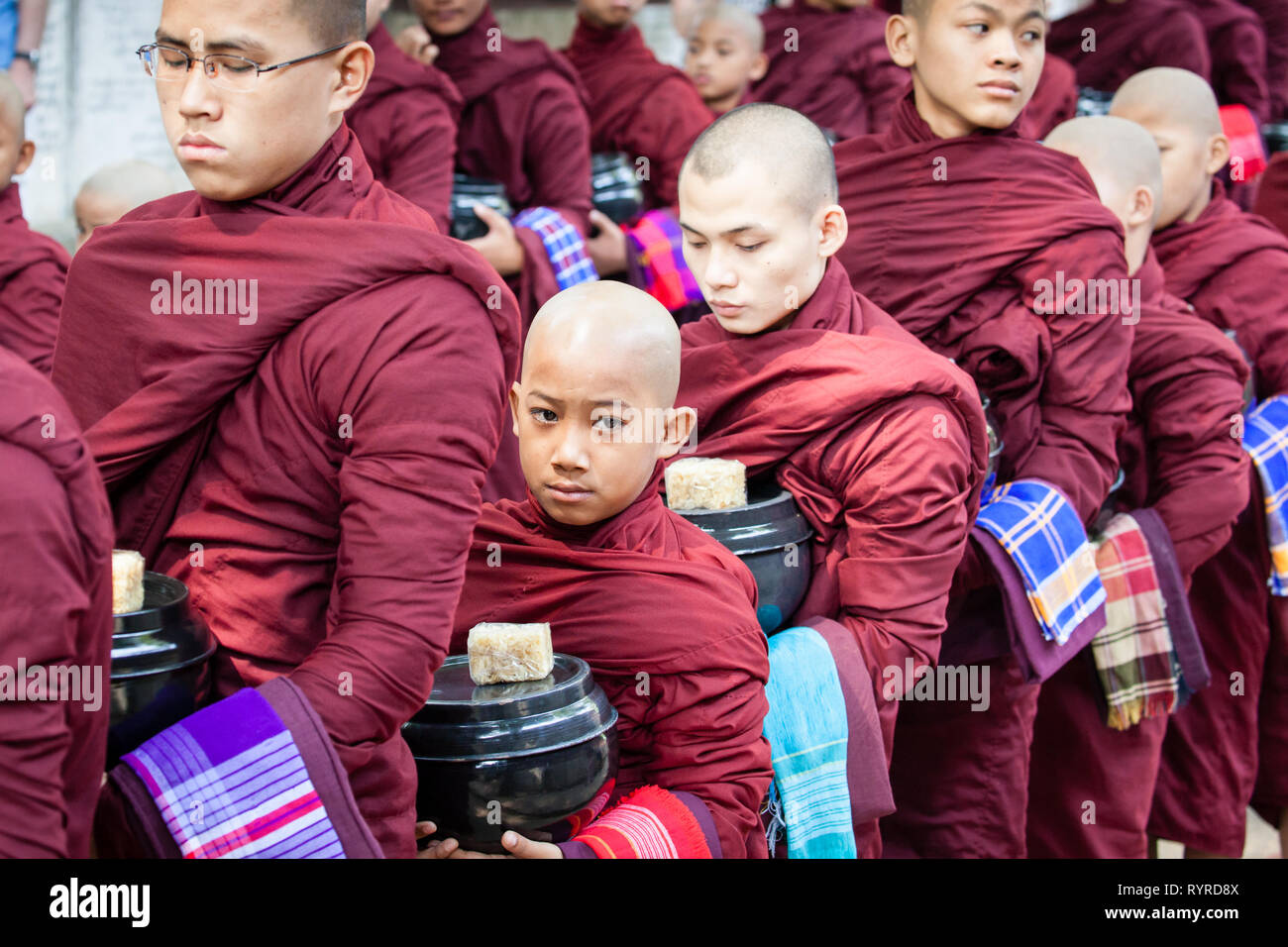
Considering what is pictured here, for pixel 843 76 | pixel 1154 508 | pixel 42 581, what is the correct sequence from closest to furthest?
pixel 42 581 → pixel 1154 508 → pixel 843 76

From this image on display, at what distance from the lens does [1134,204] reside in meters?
3.87

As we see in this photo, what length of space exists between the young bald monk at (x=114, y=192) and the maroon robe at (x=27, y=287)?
0.53 meters

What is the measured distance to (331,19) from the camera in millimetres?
2014

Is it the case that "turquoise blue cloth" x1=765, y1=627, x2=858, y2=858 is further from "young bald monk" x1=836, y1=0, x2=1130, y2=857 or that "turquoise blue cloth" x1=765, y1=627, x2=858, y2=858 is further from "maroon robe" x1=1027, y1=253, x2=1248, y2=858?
"maroon robe" x1=1027, y1=253, x2=1248, y2=858

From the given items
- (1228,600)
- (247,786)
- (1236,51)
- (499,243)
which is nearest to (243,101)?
(247,786)

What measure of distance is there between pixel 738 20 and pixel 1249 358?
2259 mm

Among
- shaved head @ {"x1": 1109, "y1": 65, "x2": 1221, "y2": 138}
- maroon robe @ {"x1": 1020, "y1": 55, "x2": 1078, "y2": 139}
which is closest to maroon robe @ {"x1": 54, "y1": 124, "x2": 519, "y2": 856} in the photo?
shaved head @ {"x1": 1109, "y1": 65, "x2": 1221, "y2": 138}

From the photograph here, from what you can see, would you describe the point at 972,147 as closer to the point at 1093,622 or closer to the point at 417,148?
the point at 1093,622

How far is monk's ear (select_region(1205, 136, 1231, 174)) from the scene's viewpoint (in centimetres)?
442

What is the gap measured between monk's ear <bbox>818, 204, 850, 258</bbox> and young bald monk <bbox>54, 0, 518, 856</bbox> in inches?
44.8

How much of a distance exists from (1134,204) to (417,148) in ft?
6.05

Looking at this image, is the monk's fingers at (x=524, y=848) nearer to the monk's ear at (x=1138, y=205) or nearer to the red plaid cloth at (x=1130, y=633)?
the red plaid cloth at (x=1130, y=633)

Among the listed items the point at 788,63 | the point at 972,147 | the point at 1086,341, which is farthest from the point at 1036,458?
the point at 788,63

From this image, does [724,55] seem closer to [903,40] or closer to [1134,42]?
[1134,42]
